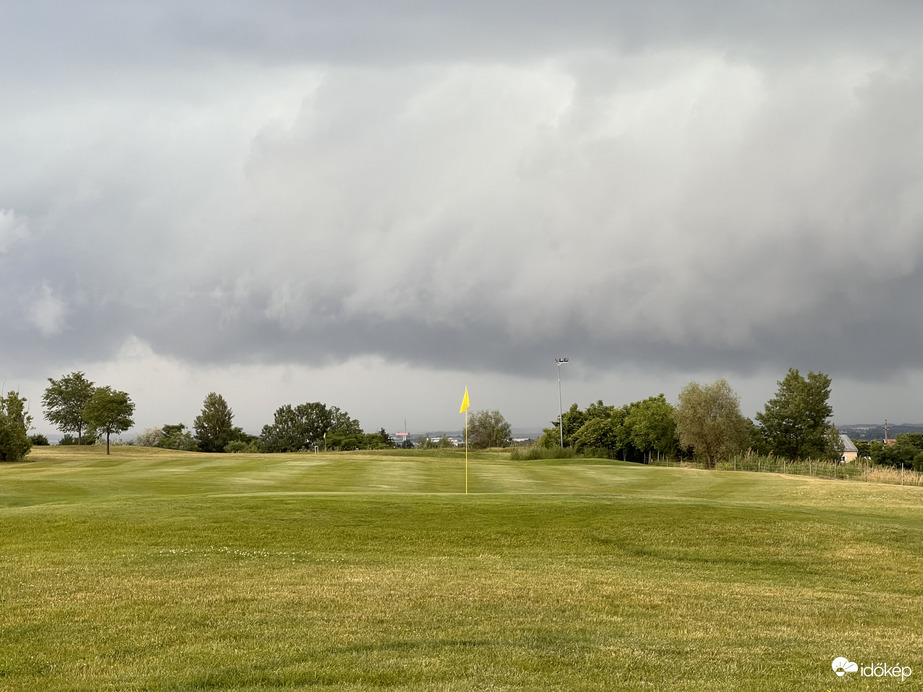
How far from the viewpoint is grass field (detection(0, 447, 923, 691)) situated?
Answer: 311 inches

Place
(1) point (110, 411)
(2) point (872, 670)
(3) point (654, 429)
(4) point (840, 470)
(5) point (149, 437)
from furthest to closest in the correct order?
(5) point (149, 437) < (3) point (654, 429) < (1) point (110, 411) < (4) point (840, 470) < (2) point (872, 670)

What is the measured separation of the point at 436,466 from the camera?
50.0 meters

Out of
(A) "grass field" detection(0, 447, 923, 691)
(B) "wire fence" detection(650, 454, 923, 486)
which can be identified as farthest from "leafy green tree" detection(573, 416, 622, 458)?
(A) "grass field" detection(0, 447, 923, 691)

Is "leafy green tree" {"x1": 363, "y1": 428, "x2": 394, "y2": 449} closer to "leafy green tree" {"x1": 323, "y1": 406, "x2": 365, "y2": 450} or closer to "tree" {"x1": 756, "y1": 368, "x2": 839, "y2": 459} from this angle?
"leafy green tree" {"x1": 323, "y1": 406, "x2": 365, "y2": 450}

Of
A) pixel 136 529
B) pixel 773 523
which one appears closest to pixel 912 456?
pixel 773 523

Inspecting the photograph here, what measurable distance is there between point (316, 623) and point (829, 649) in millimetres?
6481

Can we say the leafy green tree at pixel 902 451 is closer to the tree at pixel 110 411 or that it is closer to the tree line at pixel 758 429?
the tree line at pixel 758 429

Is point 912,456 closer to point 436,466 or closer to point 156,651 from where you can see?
point 436,466

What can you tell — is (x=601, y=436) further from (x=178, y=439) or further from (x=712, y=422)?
(x=178, y=439)

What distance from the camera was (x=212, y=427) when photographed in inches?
4609

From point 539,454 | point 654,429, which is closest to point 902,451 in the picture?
point 654,429

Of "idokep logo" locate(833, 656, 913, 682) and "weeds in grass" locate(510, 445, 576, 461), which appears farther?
"weeds in grass" locate(510, 445, 576, 461)

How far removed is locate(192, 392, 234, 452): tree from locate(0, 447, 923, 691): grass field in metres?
92.0

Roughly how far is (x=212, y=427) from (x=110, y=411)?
44.2 meters
